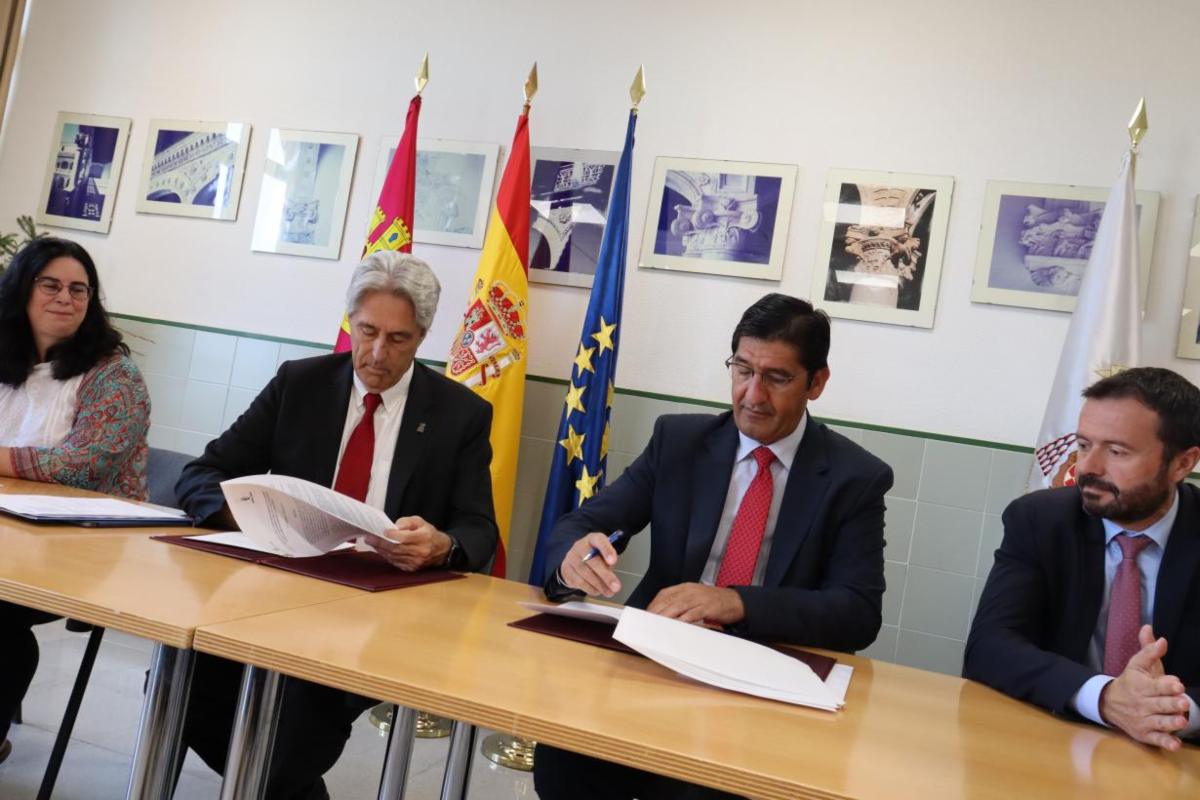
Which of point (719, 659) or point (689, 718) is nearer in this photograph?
point (689, 718)

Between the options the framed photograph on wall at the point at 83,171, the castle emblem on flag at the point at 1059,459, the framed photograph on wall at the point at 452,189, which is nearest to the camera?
the castle emblem on flag at the point at 1059,459

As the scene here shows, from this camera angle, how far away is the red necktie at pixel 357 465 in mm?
2234

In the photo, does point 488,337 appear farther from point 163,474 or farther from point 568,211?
point 163,474

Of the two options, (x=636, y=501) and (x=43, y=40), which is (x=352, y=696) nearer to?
(x=636, y=501)

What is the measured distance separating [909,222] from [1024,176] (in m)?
0.42

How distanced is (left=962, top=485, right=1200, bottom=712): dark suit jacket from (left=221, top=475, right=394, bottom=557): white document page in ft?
3.63

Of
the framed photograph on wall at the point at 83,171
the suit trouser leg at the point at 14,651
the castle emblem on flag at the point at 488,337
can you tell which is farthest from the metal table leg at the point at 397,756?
the framed photograph on wall at the point at 83,171

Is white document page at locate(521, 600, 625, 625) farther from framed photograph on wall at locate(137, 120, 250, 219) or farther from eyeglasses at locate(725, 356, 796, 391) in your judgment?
framed photograph on wall at locate(137, 120, 250, 219)

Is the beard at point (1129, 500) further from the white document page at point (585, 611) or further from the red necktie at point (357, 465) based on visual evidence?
the red necktie at point (357, 465)

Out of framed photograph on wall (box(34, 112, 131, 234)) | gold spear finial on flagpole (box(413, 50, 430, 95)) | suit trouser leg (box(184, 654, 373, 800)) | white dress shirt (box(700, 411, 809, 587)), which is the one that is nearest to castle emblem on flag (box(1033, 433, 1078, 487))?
white dress shirt (box(700, 411, 809, 587))

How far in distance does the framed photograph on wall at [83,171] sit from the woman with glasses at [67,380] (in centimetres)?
217

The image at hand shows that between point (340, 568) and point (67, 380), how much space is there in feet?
4.08

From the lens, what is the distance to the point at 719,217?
3.64m

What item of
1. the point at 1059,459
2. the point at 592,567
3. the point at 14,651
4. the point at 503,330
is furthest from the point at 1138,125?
the point at 14,651
